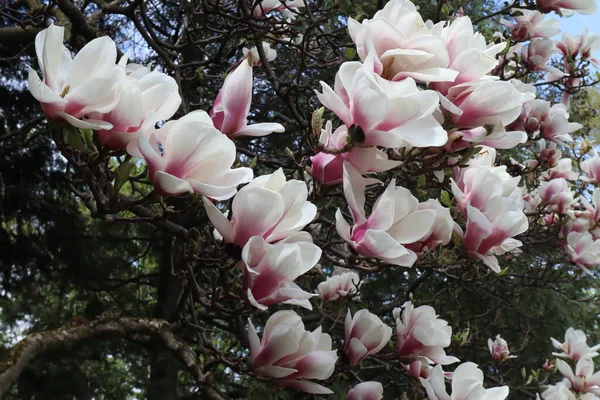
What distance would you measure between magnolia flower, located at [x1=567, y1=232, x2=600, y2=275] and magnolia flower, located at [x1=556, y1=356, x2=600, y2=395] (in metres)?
0.43

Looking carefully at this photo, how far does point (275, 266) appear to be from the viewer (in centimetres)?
81

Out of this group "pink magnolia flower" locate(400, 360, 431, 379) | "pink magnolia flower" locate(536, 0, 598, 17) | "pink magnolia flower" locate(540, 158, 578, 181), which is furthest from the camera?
"pink magnolia flower" locate(540, 158, 578, 181)

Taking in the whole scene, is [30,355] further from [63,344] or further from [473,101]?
[473,101]

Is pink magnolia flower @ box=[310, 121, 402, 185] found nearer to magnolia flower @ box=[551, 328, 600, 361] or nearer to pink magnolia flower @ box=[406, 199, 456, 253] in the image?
pink magnolia flower @ box=[406, 199, 456, 253]

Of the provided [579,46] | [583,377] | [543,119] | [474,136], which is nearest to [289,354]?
[474,136]

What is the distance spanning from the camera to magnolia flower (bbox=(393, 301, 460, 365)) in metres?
1.26

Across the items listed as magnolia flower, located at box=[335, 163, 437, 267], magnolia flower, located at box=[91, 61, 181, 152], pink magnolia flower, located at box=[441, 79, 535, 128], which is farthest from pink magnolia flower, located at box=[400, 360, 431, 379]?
magnolia flower, located at box=[91, 61, 181, 152]

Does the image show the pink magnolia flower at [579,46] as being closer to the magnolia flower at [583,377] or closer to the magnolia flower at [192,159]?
the magnolia flower at [583,377]

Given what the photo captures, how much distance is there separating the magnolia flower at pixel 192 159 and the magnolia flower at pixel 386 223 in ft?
0.66

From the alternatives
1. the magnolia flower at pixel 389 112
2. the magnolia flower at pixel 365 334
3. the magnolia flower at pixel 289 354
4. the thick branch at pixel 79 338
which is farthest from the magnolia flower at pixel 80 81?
the thick branch at pixel 79 338

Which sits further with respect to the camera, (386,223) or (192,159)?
(386,223)

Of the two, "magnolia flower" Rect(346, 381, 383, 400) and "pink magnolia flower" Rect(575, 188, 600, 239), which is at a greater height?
"magnolia flower" Rect(346, 381, 383, 400)

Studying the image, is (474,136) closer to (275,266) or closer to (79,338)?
(275,266)

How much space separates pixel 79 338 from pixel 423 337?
1.62 metres
